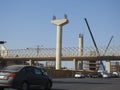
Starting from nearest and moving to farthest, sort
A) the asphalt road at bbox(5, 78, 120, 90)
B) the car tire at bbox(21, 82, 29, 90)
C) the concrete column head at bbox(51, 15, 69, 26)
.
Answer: the car tire at bbox(21, 82, 29, 90)
the asphalt road at bbox(5, 78, 120, 90)
the concrete column head at bbox(51, 15, 69, 26)

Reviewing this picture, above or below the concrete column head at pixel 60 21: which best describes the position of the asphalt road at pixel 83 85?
below

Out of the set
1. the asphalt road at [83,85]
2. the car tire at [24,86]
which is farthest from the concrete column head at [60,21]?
the car tire at [24,86]

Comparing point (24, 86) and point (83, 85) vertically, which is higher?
A: point (24, 86)

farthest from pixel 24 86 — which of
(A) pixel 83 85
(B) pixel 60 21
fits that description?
(B) pixel 60 21

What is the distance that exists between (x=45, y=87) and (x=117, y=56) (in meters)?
93.1

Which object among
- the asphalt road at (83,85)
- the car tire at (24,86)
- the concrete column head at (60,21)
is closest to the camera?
the car tire at (24,86)

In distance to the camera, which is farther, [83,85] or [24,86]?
[83,85]

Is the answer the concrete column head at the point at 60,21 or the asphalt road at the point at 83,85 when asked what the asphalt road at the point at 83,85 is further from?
the concrete column head at the point at 60,21

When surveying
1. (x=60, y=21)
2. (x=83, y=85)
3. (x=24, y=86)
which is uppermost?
(x=60, y=21)

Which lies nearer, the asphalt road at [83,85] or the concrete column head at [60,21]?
the asphalt road at [83,85]

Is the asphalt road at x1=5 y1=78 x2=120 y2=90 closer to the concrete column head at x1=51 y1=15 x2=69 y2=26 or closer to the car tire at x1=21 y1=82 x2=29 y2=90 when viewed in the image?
the car tire at x1=21 y1=82 x2=29 y2=90

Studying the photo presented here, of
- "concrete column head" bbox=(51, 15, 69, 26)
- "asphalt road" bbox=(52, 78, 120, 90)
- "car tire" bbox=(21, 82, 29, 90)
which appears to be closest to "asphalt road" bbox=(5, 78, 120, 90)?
"asphalt road" bbox=(52, 78, 120, 90)

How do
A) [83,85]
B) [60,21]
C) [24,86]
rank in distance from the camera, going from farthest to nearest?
[60,21], [83,85], [24,86]

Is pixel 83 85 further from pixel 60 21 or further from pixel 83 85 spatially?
pixel 60 21
